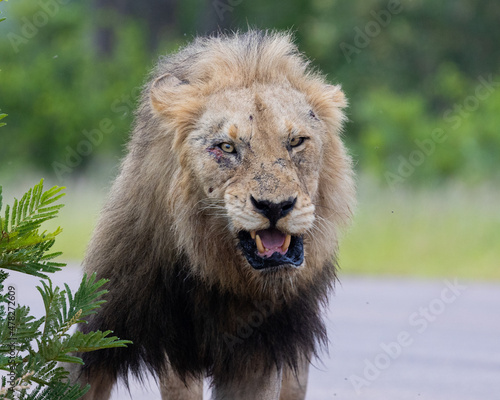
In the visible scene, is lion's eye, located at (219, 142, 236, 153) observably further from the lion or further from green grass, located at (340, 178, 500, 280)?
green grass, located at (340, 178, 500, 280)

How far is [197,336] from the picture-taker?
4.40 metres

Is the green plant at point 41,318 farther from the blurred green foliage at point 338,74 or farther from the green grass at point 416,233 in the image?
the blurred green foliage at point 338,74

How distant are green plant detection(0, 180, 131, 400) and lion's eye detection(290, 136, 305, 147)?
3.72 ft

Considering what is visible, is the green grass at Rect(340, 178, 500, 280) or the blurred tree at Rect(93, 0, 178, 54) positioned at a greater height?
the blurred tree at Rect(93, 0, 178, 54)

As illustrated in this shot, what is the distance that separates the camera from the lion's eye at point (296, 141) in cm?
409

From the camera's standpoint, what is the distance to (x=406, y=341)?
8.05 meters

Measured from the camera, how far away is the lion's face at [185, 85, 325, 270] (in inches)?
152

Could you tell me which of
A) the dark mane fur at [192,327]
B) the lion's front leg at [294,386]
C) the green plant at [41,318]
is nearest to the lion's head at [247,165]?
the dark mane fur at [192,327]

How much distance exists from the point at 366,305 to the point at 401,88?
53.9 ft

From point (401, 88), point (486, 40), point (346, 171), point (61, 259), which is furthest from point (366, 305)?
point (486, 40)

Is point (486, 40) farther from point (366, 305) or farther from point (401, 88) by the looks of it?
point (366, 305)

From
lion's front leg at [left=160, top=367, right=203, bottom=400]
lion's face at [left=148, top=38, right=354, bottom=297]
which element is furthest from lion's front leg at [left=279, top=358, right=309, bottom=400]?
lion's face at [left=148, top=38, right=354, bottom=297]

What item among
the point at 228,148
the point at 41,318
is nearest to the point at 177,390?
the point at 228,148

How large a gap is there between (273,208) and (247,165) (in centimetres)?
24
